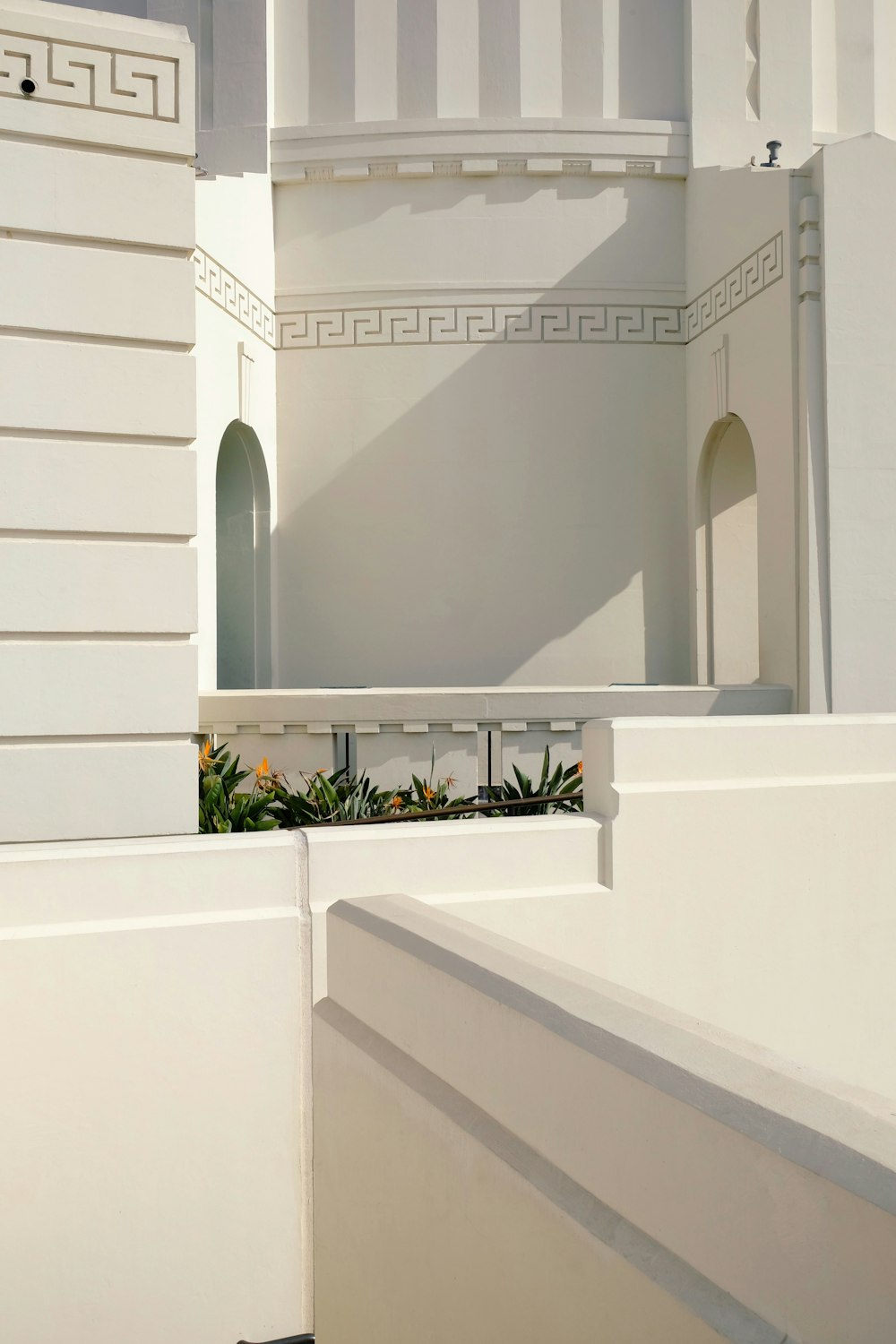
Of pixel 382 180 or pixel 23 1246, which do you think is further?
pixel 382 180

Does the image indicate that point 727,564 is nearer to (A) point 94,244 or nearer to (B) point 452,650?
(B) point 452,650

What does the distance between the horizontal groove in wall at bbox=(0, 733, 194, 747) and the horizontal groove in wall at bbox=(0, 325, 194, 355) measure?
1378mm

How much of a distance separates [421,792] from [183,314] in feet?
8.22

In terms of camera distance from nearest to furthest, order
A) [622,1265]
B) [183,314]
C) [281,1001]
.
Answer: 1. [622,1265]
2. [281,1001]
3. [183,314]

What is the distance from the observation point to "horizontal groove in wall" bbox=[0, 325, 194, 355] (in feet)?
13.4

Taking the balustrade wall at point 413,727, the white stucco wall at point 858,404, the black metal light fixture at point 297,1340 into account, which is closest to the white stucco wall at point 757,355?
the white stucco wall at point 858,404

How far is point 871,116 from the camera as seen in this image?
10.3 meters

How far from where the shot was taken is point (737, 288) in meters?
8.79

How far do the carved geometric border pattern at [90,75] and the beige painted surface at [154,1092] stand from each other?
2.61 meters

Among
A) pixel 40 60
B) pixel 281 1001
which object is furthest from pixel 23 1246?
pixel 40 60

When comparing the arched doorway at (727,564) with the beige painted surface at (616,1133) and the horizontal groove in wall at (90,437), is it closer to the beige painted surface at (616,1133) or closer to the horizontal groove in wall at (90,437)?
the horizontal groove in wall at (90,437)

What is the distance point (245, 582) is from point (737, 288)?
4550 millimetres

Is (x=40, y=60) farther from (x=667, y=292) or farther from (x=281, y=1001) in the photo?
(x=667, y=292)

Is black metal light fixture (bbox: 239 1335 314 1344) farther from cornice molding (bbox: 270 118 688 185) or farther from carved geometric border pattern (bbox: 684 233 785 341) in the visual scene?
cornice molding (bbox: 270 118 688 185)
